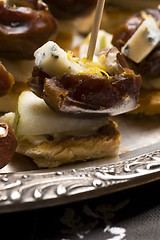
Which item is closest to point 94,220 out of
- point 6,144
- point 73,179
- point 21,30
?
point 73,179

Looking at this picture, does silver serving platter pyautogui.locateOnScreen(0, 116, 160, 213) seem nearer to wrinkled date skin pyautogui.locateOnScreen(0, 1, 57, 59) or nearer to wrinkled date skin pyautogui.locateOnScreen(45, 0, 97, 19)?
wrinkled date skin pyautogui.locateOnScreen(0, 1, 57, 59)

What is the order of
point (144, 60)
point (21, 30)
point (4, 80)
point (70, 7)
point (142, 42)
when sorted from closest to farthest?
1. point (4, 80)
2. point (21, 30)
3. point (142, 42)
4. point (144, 60)
5. point (70, 7)

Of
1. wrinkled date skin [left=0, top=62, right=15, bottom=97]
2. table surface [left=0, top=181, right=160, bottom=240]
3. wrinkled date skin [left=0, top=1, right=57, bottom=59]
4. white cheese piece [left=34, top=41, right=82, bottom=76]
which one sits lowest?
table surface [left=0, top=181, right=160, bottom=240]

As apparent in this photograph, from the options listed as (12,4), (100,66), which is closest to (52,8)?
(12,4)

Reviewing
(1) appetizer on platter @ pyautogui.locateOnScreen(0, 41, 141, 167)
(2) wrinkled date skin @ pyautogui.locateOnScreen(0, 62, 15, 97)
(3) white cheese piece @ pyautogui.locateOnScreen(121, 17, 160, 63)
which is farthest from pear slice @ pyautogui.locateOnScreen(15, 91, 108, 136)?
(3) white cheese piece @ pyautogui.locateOnScreen(121, 17, 160, 63)

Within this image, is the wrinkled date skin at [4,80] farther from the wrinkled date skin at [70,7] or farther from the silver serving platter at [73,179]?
the wrinkled date skin at [70,7]

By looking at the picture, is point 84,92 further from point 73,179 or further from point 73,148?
point 73,179

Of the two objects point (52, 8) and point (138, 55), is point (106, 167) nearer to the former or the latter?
point (138, 55)
